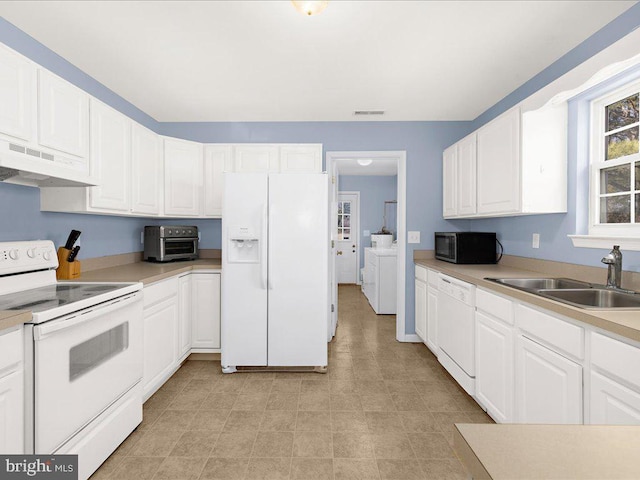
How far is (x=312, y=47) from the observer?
7.25ft

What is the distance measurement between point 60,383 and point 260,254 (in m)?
1.59

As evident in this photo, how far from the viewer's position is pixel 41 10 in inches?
72.9

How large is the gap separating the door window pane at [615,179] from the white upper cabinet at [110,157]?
3.23m

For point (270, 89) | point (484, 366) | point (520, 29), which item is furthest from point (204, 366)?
point (520, 29)

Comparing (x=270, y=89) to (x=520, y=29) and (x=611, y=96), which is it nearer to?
(x=520, y=29)

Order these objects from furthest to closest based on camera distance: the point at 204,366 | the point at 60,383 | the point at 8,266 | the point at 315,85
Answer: the point at 204,366 → the point at 315,85 → the point at 8,266 → the point at 60,383

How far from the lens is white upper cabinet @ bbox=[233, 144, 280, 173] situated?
342 cm

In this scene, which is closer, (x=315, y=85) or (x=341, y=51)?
(x=341, y=51)

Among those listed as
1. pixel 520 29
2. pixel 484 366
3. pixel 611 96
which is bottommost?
pixel 484 366

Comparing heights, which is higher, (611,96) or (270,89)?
(270,89)

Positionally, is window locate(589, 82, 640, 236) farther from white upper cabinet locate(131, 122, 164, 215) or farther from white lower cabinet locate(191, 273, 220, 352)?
white upper cabinet locate(131, 122, 164, 215)

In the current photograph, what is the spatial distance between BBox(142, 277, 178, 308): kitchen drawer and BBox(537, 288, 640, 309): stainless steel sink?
95.3 inches

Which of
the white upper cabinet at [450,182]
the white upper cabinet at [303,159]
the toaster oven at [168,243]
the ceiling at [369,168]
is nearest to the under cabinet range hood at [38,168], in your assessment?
the toaster oven at [168,243]

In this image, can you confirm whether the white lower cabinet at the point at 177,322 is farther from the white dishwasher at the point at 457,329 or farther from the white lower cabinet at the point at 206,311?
the white dishwasher at the point at 457,329
